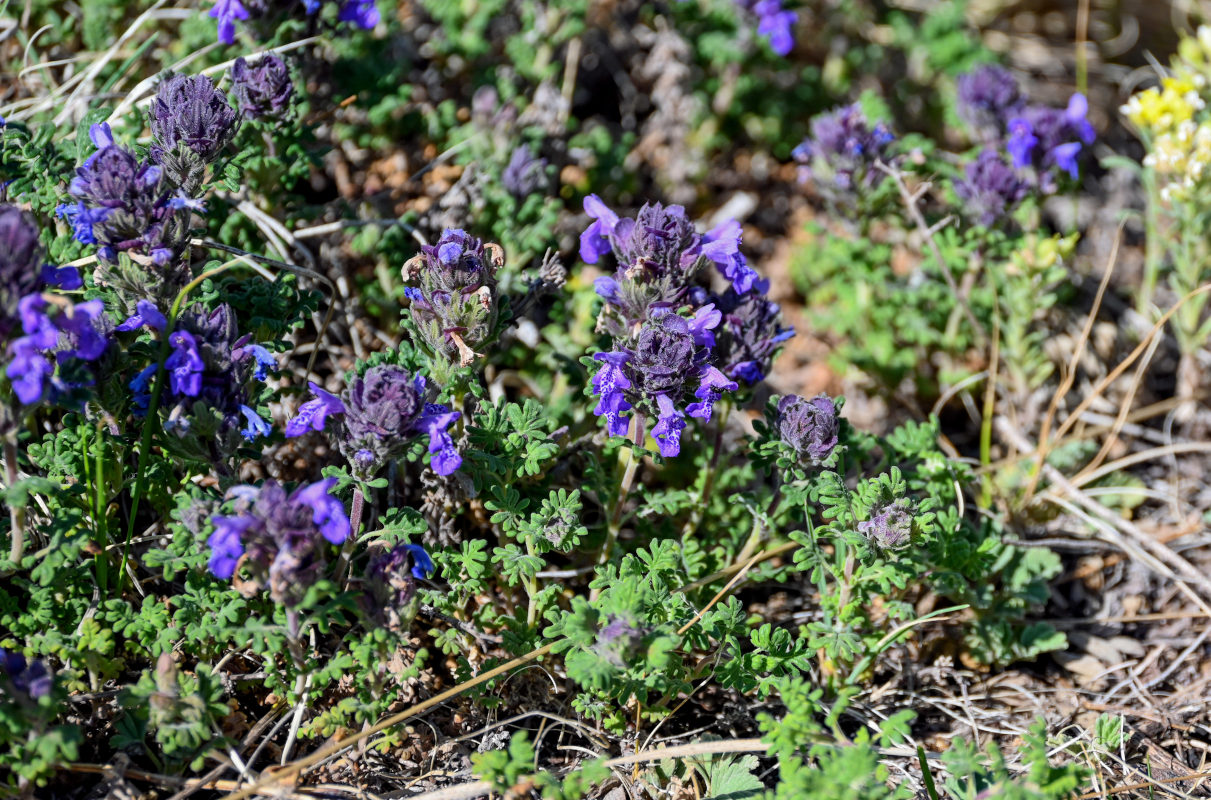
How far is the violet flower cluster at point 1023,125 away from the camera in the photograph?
4.41 meters

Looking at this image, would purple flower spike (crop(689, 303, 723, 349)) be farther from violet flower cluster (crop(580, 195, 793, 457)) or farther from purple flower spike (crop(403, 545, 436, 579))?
purple flower spike (crop(403, 545, 436, 579))

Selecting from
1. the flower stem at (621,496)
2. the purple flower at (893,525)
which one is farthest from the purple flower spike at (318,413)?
the purple flower at (893,525)

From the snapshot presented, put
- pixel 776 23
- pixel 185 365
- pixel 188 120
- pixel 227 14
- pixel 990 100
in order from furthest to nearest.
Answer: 1. pixel 776 23
2. pixel 990 100
3. pixel 227 14
4. pixel 188 120
5. pixel 185 365

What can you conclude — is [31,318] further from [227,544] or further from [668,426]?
[668,426]

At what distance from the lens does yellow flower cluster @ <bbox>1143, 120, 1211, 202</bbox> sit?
438 cm

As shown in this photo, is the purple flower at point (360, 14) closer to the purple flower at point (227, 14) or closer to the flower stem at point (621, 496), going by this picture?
the purple flower at point (227, 14)

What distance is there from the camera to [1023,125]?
4383 mm

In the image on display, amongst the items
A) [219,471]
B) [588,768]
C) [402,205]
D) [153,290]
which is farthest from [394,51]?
[588,768]

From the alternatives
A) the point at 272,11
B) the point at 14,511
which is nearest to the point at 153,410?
the point at 14,511

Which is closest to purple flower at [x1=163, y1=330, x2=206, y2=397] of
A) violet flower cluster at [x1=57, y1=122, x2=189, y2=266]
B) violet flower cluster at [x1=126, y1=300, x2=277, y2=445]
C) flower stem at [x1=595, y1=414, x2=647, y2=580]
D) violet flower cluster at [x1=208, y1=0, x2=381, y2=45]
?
violet flower cluster at [x1=126, y1=300, x2=277, y2=445]

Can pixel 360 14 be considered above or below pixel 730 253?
above

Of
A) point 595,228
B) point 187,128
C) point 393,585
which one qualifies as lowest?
point 393,585

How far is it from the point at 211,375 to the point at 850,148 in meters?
3.01

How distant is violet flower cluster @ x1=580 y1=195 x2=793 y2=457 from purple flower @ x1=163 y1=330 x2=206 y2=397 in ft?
3.75
